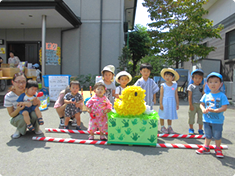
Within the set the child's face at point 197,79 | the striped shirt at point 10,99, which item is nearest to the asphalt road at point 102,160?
the striped shirt at point 10,99

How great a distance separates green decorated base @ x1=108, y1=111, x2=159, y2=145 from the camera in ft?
11.7

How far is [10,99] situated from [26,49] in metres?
9.80

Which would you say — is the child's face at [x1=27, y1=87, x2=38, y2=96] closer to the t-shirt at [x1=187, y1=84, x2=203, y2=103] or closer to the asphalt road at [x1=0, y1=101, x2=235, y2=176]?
the asphalt road at [x1=0, y1=101, x2=235, y2=176]

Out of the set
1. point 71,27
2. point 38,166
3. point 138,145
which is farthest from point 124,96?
point 71,27

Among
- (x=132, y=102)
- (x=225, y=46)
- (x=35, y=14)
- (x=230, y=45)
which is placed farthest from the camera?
(x=225, y=46)

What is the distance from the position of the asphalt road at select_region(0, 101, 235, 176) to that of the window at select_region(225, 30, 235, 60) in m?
9.76

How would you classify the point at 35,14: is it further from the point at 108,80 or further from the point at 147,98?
the point at 147,98

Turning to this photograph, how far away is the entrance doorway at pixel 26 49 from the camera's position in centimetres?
1235

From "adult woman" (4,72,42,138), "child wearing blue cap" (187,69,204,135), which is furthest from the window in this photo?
"adult woman" (4,72,42,138)

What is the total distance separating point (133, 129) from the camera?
361cm

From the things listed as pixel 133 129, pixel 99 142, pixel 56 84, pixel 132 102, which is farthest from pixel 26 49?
A: pixel 133 129

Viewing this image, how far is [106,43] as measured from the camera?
1185 centimetres

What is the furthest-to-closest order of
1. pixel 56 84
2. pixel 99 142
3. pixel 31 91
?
1. pixel 56 84
2. pixel 31 91
3. pixel 99 142

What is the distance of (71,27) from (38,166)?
10.4 meters
